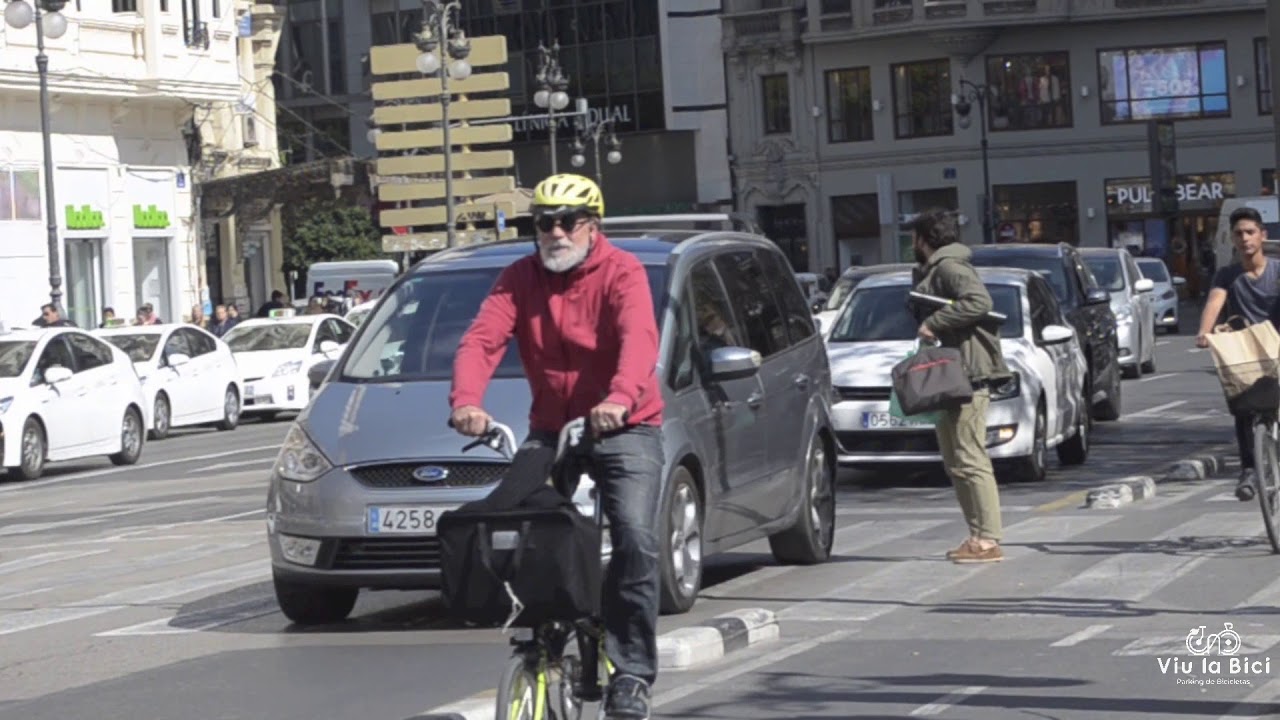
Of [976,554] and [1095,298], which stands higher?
[1095,298]

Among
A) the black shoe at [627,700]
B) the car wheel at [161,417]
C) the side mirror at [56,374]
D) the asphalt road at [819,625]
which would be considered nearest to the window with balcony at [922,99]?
the car wheel at [161,417]

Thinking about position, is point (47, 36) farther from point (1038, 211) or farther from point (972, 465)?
point (1038, 211)

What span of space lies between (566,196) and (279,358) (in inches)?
1188

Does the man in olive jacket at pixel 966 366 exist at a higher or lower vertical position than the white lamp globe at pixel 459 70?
lower

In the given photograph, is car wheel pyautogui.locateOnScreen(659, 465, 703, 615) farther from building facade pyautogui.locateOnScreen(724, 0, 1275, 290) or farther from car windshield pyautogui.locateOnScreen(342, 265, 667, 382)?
building facade pyautogui.locateOnScreen(724, 0, 1275, 290)

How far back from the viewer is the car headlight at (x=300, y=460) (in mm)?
10977

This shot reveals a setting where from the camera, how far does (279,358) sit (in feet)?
120

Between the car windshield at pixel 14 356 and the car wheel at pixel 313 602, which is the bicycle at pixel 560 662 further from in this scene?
the car windshield at pixel 14 356

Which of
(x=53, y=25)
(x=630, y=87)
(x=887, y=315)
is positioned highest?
(x=630, y=87)

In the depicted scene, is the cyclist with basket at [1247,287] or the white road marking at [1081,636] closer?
the white road marking at [1081,636]

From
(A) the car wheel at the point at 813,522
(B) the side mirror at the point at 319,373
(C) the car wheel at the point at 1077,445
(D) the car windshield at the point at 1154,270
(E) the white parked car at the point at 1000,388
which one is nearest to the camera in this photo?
(B) the side mirror at the point at 319,373

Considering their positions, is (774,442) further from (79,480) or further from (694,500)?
(79,480)

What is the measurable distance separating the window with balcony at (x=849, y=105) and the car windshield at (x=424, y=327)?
207 ft

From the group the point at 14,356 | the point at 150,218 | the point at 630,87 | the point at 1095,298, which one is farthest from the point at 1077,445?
the point at 630,87
